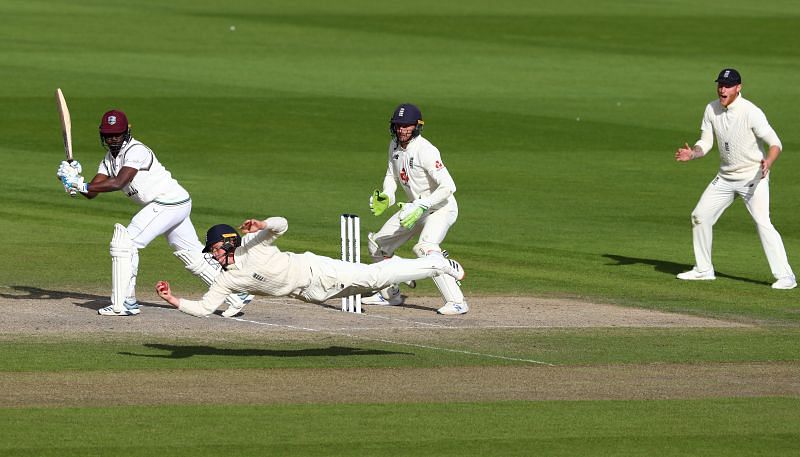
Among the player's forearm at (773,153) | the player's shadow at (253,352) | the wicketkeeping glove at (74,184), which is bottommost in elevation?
the player's shadow at (253,352)

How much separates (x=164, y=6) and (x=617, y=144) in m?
25.1

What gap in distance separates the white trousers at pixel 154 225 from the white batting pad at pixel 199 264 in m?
0.13

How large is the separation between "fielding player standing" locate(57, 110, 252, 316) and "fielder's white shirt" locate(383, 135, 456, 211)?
1949 millimetres

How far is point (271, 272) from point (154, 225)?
97.1 inches

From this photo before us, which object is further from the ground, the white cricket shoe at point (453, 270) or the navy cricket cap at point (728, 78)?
the navy cricket cap at point (728, 78)

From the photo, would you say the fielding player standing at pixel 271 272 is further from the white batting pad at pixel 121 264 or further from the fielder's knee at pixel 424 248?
the white batting pad at pixel 121 264

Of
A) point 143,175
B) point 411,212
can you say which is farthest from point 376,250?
point 143,175

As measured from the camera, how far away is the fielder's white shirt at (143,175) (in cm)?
1505

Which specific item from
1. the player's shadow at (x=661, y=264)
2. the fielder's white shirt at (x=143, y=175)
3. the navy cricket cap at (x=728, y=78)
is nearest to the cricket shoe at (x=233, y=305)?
the fielder's white shirt at (x=143, y=175)

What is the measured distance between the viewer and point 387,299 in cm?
1641

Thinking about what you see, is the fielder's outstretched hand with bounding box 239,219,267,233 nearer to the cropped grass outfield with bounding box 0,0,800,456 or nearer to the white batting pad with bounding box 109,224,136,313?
the cropped grass outfield with bounding box 0,0,800,456

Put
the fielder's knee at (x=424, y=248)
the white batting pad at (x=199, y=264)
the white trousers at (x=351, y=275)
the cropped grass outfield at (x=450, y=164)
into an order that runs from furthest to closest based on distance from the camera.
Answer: the white batting pad at (x=199, y=264), the fielder's knee at (x=424, y=248), the white trousers at (x=351, y=275), the cropped grass outfield at (x=450, y=164)

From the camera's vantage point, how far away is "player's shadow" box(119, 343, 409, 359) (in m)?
13.4

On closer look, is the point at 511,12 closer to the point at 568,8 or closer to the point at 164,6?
the point at 568,8
